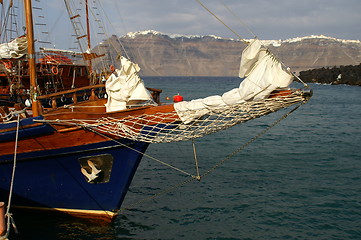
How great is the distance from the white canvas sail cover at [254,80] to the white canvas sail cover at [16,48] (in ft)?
17.8

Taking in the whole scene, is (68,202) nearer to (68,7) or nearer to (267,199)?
(267,199)

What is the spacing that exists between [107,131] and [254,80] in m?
2.98

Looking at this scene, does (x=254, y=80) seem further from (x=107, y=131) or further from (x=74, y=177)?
(x=74, y=177)

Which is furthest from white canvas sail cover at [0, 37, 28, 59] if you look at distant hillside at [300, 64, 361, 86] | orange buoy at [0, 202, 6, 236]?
distant hillside at [300, 64, 361, 86]

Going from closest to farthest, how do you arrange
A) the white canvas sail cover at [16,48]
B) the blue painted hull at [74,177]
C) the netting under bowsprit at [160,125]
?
the netting under bowsprit at [160,125], the blue painted hull at [74,177], the white canvas sail cover at [16,48]

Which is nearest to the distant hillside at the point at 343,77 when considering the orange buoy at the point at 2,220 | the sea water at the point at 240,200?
the sea water at the point at 240,200

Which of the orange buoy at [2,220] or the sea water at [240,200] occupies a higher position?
the orange buoy at [2,220]

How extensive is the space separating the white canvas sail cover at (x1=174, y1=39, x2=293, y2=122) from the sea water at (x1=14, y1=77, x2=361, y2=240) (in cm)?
322

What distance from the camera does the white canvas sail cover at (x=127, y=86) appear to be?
810cm

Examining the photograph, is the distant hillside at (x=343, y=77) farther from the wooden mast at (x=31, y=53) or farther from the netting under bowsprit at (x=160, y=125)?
the wooden mast at (x=31, y=53)

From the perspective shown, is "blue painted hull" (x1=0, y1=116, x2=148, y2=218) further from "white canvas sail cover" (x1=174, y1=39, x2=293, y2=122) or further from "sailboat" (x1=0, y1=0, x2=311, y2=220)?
"white canvas sail cover" (x1=174, y1=39, x2=293, y2=122)

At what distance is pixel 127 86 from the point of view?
26.7 ft

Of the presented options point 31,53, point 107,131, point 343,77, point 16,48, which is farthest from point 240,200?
point 343,77

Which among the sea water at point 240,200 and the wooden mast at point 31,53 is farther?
the sea water at point 240,200
